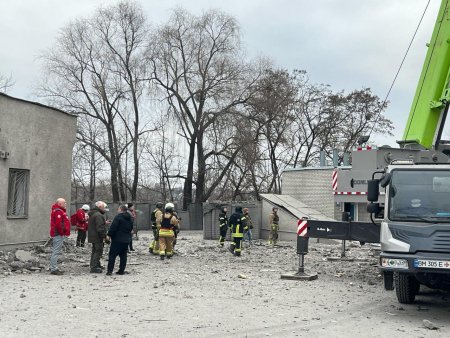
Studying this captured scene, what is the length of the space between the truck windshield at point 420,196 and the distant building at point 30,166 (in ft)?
33.4

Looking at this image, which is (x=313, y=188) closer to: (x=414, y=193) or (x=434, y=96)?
(x=434, y=96)

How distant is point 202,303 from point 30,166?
8541 mm

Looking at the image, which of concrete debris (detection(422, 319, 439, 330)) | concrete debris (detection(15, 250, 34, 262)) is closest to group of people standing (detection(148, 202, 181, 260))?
concrete debris (detection(15, 250, 34, 262))

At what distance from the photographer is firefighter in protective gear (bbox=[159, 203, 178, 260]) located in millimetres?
16109

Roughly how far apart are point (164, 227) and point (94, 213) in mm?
3116

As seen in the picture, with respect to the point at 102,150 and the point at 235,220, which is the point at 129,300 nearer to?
the point at 235,220

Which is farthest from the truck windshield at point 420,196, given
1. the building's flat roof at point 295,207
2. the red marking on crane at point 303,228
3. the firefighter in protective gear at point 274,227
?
the building's flat roof at point 295,207

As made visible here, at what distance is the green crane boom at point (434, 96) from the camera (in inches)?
468

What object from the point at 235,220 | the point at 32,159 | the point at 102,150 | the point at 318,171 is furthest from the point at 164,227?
Answer: the point at 102,150

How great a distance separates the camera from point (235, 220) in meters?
17.9

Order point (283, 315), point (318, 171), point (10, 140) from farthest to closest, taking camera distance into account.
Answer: point (318, 171), point (10, 140), point (283, 315)

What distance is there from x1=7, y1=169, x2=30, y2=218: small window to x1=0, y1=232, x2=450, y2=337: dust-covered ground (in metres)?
1.18

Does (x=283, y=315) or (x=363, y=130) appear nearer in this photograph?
(x=283, y=315)

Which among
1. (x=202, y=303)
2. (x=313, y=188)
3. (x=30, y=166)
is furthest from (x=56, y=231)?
(x=313, y=188)
